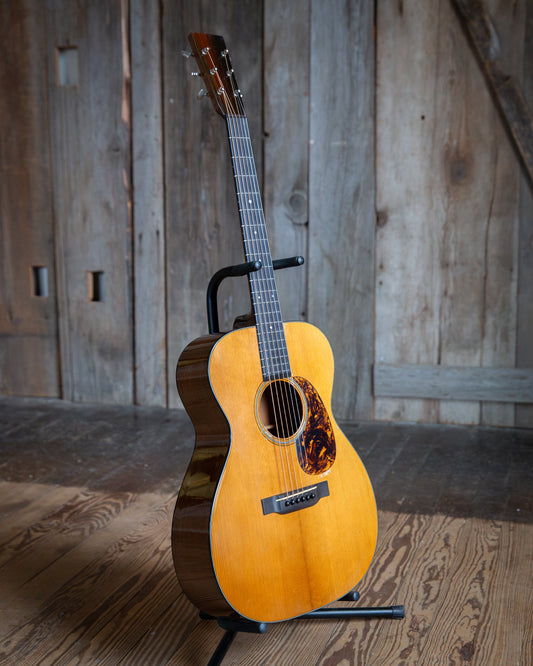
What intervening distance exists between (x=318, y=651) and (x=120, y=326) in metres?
2.28

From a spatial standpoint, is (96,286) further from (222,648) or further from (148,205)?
(222,648)

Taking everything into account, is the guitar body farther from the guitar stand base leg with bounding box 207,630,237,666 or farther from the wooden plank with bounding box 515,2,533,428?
the wooden plank with bounding box 515,2,533,428

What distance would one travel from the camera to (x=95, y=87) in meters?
A: 3.25

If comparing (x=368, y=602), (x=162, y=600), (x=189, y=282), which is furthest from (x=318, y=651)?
(x=189, y=282)

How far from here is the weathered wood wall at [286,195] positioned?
288 cm

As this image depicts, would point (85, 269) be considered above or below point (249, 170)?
below

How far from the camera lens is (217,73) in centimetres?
146

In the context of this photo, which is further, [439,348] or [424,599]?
[439,348]

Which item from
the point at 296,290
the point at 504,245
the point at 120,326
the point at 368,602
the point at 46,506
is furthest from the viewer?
the point at 120,326


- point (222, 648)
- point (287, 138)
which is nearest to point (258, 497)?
point (222, 648)

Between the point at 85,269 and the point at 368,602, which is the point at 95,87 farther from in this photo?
the point at 368,602

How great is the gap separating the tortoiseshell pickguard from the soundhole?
0.02 metres

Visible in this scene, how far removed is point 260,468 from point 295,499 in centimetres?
10

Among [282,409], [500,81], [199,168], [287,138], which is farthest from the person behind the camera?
[199,168]
